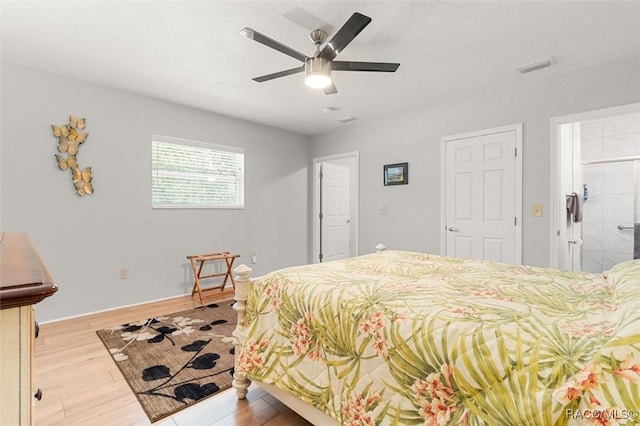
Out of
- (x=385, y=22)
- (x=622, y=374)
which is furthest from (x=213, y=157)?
(x=622, y=374)

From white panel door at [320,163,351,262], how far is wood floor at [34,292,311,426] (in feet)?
11.9

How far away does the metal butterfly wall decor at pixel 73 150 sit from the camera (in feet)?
10.2

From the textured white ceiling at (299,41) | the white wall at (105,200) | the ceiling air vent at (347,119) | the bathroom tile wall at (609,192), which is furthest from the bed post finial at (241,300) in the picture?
the bathroom tile wall at (609,192)

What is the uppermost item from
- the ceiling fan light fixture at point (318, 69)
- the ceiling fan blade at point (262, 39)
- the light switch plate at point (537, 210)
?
the ceiling fan blade at point (262, 39)

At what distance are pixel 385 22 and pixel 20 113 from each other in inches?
134

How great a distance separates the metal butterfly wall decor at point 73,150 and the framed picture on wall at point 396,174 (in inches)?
141

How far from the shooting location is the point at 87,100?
3.25 m

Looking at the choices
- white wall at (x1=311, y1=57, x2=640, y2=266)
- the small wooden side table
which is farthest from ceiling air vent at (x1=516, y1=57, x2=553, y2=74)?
the small wooden side table

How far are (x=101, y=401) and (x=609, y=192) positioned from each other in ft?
20.1

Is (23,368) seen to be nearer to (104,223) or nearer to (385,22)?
(385,22)

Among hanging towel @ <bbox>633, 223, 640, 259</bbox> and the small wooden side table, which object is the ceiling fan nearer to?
the small wooden side table

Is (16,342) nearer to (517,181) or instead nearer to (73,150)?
(73,150)

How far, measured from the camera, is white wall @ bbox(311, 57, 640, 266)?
113 inches

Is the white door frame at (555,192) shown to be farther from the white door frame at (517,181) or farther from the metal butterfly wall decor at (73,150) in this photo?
the metal butterfly wall decor at (73,150)
